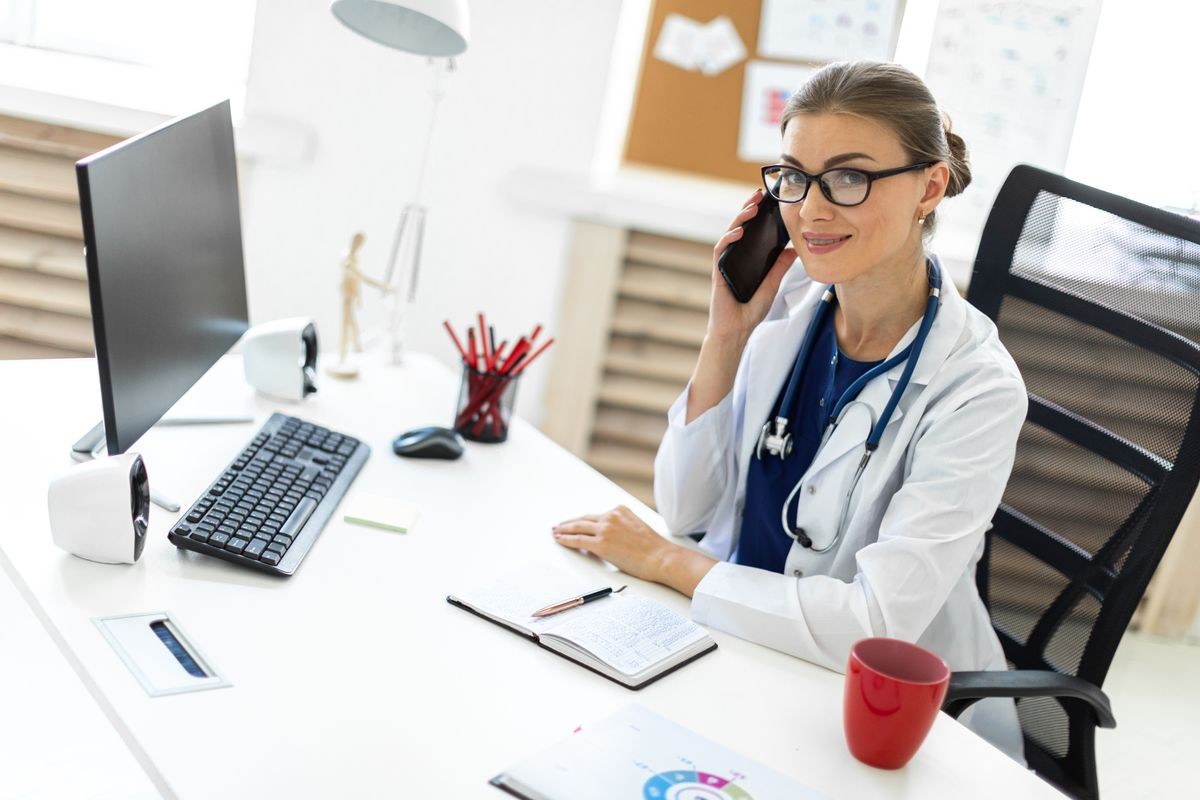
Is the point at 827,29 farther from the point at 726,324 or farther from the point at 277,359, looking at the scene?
the point at 277,359

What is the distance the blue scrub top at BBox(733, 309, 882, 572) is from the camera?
5.04 feet

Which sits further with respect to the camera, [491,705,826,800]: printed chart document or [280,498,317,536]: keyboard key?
[280,498,317,536]: keyboard key

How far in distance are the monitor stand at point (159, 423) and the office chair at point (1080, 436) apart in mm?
951

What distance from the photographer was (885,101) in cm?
136

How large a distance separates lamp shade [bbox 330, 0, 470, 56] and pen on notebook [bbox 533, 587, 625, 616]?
101cm

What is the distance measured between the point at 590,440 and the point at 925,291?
1470 millimetres

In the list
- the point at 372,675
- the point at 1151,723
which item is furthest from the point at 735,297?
the point at 1151,723

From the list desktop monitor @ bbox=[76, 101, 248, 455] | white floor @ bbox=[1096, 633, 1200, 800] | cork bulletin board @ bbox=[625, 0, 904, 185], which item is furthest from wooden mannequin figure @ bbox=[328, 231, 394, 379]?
white floor @ bbox=[1096, 633, 1200, 800]

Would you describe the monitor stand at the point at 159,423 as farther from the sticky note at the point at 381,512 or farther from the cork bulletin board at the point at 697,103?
the cork bulletin board at the point at 697,103

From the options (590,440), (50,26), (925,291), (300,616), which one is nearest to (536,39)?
(590,440)

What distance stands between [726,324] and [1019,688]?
2.07 feet

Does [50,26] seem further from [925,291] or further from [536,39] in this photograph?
[925,291]

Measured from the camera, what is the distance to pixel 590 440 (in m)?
2.88

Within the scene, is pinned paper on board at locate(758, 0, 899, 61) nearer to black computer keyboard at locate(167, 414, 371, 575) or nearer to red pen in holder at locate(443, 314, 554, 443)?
red pen in holder at locate(443, 314, 554, 443)
